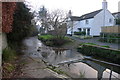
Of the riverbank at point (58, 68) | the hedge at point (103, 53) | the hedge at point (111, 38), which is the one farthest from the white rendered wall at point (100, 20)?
the riverbank at point (58, 68)

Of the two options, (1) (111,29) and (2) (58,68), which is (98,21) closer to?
(1) (111,29)

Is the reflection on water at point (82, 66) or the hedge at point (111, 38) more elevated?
the hedge at point (111, 38)

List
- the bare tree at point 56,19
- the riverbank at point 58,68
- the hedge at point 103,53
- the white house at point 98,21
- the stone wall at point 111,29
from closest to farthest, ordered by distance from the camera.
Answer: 1. the riverbank at point 58,68
2. the hedge at point 103,53
3. the stone wall at point 111,29
4. the bare tree at point 56,19
5. the white house at point 98,21

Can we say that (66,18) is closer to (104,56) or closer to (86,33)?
(86,33)

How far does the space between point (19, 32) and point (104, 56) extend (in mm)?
8001

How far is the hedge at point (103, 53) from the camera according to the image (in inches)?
404

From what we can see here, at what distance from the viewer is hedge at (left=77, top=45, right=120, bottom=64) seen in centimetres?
1025

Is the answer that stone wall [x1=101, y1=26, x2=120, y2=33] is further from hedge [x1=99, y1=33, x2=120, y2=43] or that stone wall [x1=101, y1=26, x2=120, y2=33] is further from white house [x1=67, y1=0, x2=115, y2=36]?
white house [x1=67, y1=0, x2=115, y2=36]

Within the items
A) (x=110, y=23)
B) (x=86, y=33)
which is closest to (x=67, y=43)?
(x=86, y=33)

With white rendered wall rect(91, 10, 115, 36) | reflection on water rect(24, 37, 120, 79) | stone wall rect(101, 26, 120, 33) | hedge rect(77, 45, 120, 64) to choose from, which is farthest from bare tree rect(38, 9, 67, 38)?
reflection on water rect(24, 37, 120, 79)

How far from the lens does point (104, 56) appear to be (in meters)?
11.5

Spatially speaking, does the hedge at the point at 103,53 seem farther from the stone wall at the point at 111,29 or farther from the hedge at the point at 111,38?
the stone wall at the point at 111,29

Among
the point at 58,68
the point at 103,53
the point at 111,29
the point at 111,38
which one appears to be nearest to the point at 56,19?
the point at 111,29

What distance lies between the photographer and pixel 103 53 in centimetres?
1168
